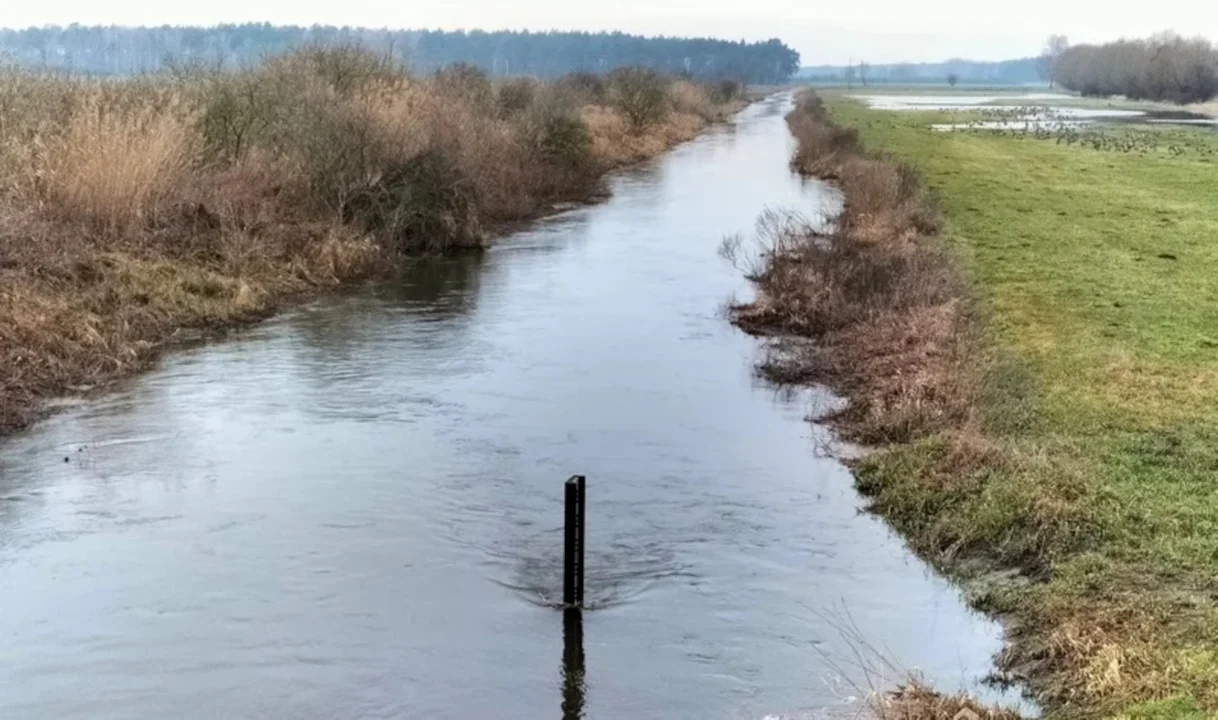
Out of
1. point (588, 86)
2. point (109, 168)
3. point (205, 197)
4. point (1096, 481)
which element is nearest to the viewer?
point (1096, 481)

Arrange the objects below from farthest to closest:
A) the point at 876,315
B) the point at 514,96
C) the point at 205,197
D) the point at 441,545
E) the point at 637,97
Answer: the point at 637,97 → the point at 514,96 → the point at 205,197 → the point at 876,315 → the point at 441,545

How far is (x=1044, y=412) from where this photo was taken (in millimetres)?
12523

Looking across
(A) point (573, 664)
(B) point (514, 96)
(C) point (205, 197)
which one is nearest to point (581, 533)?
(A) point (573, 664)

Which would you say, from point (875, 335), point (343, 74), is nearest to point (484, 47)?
point (343, 74)

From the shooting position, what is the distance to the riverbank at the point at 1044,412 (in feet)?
26.0

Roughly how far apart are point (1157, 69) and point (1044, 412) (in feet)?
440

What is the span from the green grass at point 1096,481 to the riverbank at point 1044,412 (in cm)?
2

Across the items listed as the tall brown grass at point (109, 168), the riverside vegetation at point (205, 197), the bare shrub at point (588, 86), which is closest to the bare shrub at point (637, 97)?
the bare shrub at point (588, 86)

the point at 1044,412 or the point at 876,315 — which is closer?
the point at 1044,412

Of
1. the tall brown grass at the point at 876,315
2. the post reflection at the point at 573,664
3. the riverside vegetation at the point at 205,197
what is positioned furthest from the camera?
the riverside vegetation at the point at 205,197

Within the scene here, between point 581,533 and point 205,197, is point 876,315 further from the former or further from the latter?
point 205,197

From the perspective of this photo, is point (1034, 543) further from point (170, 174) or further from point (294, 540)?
point (170, 174)

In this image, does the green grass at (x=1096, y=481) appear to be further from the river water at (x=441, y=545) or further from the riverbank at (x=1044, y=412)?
the river water at (x=441, y=545)

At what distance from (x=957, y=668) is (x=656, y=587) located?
91.0 inches
